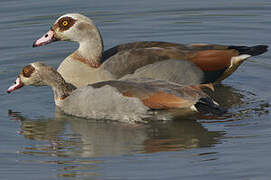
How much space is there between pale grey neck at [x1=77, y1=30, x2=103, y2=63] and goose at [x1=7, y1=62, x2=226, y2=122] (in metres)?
1.38

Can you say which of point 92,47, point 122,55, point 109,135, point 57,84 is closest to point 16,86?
point 57,84

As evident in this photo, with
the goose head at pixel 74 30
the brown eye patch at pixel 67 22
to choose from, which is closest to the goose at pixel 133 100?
the goose head at pixel 74 30

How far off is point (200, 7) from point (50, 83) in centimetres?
601

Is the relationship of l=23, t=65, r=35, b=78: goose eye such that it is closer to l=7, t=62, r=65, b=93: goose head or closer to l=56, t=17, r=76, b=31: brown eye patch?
l=7, t=62, r=65, b=93: goose head

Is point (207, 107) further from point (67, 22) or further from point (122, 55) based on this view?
point (67, 22)

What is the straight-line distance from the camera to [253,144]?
1002cm

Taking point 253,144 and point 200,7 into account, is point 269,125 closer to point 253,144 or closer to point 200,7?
point 253,144

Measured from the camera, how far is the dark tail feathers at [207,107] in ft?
35.0

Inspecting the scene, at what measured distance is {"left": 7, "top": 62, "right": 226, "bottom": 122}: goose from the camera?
425 inches

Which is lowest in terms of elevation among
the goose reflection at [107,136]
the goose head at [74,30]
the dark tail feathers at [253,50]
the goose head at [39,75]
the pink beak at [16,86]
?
the goose reflection at [107,136]

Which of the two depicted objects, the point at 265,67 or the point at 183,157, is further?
the point at 265,67

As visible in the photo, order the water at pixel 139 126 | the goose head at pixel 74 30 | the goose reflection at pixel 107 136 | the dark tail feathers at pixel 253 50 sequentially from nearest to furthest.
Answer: the water at pixel 139 126 → the goose reflection at pixel 107 136 → the dark tail feathers at pixel 253 50 → the goose head at pixel 74 30

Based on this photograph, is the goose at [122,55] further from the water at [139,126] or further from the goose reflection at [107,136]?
the goose reflection at [107,136]

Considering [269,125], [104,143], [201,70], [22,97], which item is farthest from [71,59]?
[269,125]
